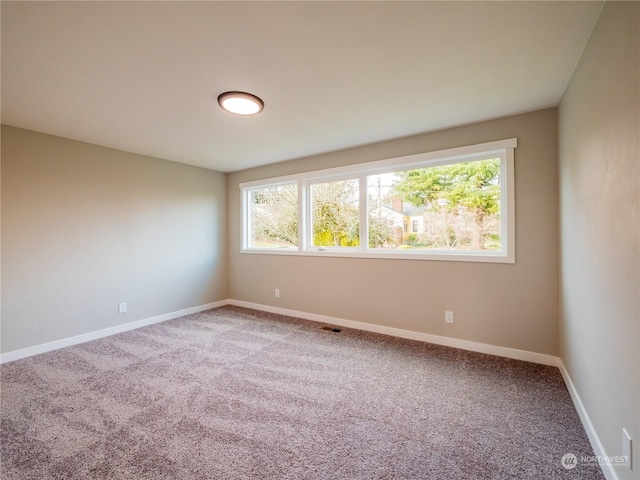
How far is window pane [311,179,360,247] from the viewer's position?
3793 mm

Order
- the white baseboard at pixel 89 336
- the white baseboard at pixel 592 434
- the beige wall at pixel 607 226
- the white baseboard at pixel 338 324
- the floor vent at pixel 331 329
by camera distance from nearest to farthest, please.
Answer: the beige wall at pixel 607 226, the white baseboard at pixel 592 434, the white baseboard at pixel 338 324, the white baseboard at pixel 89 336, the floor vent at pixel 331 329

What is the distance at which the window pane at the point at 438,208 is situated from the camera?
2.92m

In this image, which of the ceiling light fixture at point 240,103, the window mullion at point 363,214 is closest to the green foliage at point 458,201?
the window mullion at point 363,214

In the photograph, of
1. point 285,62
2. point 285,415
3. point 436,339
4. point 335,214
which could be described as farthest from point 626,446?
point 335,214

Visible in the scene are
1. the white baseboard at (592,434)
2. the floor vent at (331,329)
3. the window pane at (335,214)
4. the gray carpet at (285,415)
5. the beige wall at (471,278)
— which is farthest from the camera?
the window pane at (335,214)

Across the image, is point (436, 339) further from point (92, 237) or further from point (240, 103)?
point (92, 237)

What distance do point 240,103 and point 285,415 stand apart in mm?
2429

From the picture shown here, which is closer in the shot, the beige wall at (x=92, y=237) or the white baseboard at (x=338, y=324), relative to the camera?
the white baseboard at (x=338, y=324)

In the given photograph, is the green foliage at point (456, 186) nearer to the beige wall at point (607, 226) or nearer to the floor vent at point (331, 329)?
the beige wall at point (607, 226)

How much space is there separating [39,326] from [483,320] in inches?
186

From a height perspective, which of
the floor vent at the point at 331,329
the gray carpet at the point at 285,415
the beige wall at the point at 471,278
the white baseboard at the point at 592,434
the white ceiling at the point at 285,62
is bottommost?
the gray carpet at the point at 285,415

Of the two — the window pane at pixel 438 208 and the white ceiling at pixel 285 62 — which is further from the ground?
the white ceiling at pixel 285 62

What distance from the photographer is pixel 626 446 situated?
1206 mm

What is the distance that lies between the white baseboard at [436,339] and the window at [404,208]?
0.89m
